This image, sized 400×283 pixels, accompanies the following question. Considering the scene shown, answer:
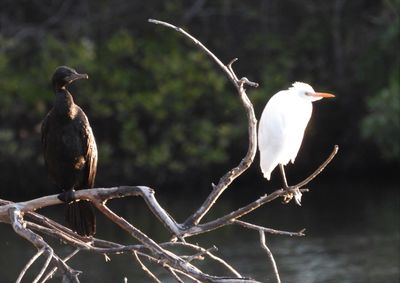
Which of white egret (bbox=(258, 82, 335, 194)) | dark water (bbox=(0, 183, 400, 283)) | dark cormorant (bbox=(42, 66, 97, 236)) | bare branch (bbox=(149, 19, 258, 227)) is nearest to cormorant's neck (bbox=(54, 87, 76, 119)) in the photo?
dark cormorant (bbox=(42, 66, 97, 236))

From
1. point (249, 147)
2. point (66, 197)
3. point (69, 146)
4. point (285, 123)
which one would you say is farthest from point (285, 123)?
point (249, 147)

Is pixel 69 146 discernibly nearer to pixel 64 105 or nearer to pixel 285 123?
pixel 64 105

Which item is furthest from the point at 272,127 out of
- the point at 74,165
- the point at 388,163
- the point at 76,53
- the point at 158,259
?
the point at 388,163

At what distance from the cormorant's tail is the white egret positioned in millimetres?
1084

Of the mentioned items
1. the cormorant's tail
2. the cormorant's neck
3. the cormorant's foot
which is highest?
the cormorant's neck

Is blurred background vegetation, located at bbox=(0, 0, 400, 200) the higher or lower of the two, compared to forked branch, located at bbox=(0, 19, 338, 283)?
higher

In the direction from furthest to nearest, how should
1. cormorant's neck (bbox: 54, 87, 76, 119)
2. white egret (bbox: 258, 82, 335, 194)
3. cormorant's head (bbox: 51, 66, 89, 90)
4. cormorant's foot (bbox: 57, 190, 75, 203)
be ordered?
1. white egret (bbox: 258, 82, 335, 194)
2. cormorant's head (bbox: 51, 66, 89, 90)
3. cormorant's neck (bbox: 54, 87, 76, 119)
4. cormorant's foot (bbox: 57, 190, 75, 203)

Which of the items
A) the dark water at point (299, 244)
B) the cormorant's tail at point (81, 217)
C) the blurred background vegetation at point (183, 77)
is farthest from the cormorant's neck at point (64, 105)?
the blurred background vegetation at point (183, 77)

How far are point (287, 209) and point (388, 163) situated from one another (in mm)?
2519

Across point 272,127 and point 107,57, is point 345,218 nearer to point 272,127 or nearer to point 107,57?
point 107,57

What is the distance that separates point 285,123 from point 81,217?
123 centimetres

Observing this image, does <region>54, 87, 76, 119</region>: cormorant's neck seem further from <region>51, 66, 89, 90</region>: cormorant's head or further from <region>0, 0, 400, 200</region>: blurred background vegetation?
<region>0, 0, 400, 200</region>: blurred background vegetation

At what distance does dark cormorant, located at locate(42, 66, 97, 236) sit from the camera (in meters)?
4.94

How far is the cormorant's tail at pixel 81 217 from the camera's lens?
16.1ft
